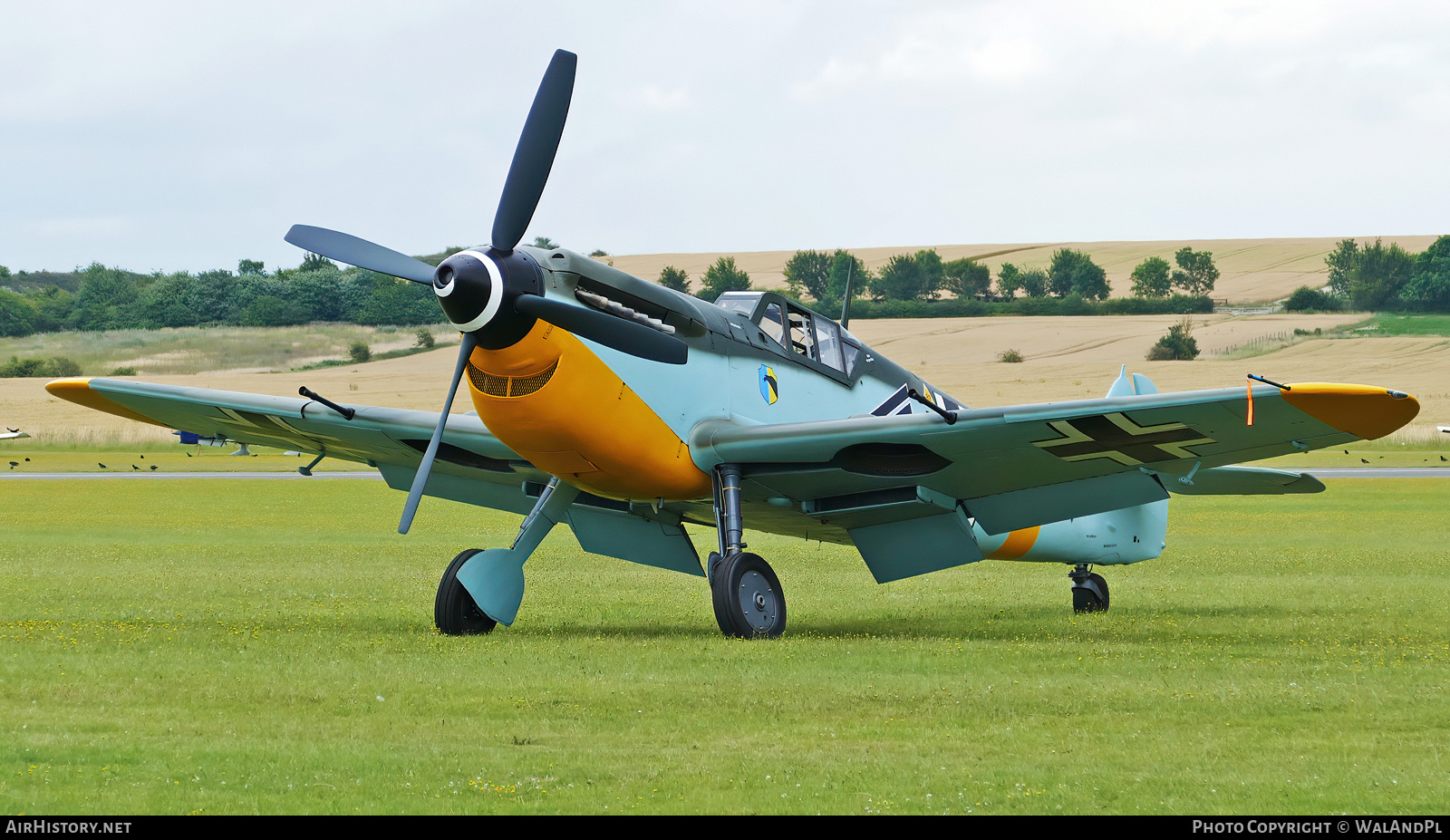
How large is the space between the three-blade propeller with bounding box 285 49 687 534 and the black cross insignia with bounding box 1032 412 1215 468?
315 centimetres

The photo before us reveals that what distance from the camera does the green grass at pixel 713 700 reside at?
6.03 meters

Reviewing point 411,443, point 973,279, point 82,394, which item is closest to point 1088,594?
point 411,443

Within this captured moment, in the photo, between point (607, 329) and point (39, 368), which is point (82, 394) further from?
point (39, 368)

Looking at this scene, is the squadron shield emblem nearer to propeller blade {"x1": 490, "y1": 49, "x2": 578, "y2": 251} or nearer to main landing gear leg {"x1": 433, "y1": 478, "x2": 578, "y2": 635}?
main landing gear leg {"x1": 433, "y1": 478, "x2": 578, "y2": 635}

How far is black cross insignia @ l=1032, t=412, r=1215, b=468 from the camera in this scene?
1077 cm

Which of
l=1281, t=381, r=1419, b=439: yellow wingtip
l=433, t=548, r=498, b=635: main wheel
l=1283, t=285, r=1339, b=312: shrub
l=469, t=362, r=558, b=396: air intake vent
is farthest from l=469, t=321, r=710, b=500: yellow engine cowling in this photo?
l=1283, t=285, r=1339, b=312: shrub

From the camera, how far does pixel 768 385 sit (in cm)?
1250

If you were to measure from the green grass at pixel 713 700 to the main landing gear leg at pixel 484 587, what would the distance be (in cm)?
24

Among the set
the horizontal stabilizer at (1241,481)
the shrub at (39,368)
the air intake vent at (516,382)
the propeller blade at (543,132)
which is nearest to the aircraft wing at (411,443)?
the air intake vent at (516,382)

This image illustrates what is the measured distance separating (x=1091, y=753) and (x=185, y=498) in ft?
108

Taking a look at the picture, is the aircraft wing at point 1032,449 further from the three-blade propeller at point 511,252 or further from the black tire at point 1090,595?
the black tire at point 1090,595

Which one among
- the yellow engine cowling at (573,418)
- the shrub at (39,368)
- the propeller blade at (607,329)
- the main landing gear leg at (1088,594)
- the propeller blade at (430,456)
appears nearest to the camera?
the propeller blade at (607,329)

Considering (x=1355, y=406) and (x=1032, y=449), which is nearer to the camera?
(x=1355, y=406)

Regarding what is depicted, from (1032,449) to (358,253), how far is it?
18.7 ft
